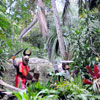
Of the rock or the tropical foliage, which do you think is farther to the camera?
the rock

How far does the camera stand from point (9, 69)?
416 centimetres

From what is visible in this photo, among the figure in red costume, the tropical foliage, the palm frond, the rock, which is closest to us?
the tropical foliage

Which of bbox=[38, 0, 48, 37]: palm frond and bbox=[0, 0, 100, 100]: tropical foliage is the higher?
bbox=[38, 0, 48, 37]: palm frond

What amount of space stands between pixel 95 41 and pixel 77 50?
2.77 ft

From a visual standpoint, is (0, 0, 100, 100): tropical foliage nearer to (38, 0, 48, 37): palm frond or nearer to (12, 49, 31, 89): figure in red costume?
(38, 0, 48, 37): palm frond

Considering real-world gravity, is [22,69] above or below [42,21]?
below

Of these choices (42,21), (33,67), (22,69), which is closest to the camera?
(22,69)

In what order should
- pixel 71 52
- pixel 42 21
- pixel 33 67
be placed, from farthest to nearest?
pixel 42 21 → pixel 71 52 → pixel 33 67

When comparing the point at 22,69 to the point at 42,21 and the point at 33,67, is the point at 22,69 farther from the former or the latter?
the point at 42,21

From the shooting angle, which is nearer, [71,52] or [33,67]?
[33,67]

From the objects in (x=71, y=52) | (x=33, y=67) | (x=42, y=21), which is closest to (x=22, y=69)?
(x=33, y=67)

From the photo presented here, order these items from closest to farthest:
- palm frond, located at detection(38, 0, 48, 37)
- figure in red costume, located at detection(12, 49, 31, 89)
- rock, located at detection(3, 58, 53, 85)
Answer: figure in red costume, located at detection(12, 49, 31, 89)
rock, located at detection(3, 58, 53, 85)
palm frond, located at detection(38, 0, 48, 37)

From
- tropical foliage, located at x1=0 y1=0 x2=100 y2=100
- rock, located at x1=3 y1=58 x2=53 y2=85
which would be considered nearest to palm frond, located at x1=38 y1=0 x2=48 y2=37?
tropical foliage, located at x1=0 y1=0 x2=100 y2=100

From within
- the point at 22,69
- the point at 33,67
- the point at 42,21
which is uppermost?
the point at 42,21
